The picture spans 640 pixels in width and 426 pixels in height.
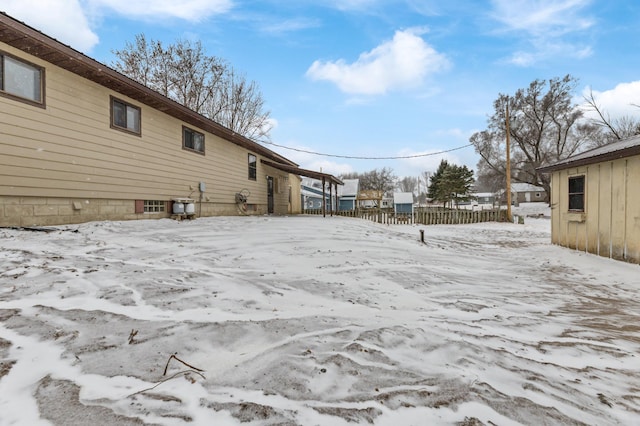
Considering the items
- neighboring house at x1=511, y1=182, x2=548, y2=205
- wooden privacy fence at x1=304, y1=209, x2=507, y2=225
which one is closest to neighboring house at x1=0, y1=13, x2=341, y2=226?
wooden privacy fence at x1=304, y1=209, x2=507, y2=225

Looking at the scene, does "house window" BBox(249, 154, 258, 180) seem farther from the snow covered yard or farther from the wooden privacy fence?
the snow covered yard

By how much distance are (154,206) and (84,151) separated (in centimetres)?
241

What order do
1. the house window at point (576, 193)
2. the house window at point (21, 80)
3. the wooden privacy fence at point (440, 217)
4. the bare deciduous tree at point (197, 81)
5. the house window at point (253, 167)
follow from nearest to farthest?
1. the house window at point (21, 80)
2. the house window at point (576, 193)
3. the house window at point (253, 167)
4. the bare deciduous tree at point (197, 81)
5. the wooden privacy fence at point (440, 217)

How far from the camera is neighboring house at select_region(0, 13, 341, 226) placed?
17.5 feet

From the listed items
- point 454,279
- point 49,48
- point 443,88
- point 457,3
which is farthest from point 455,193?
point 49,48

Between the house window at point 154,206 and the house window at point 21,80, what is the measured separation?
331 cm

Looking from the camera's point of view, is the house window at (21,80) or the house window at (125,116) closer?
the house window at (21,80)

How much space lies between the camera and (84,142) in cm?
659

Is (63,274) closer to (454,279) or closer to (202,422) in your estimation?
(202,422)

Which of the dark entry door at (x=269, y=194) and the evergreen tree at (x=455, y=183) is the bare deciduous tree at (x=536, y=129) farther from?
the dark entry door at (x=269, y=194)

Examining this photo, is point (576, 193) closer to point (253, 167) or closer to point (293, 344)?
point (293, 344)

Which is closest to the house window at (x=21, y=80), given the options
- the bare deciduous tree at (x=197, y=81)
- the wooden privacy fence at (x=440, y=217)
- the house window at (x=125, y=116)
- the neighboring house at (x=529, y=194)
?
the house window at (x=125, y=116)

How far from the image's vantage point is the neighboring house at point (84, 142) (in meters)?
5.35

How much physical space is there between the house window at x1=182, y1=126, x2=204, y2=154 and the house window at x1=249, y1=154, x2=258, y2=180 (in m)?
3.68
